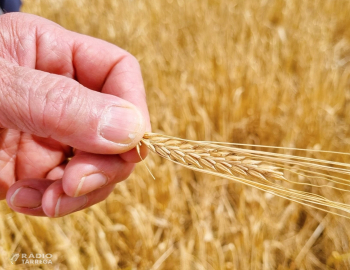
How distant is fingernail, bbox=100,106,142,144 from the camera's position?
2.91 ft

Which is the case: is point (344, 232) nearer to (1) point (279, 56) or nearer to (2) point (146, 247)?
(2) point (146, 247)

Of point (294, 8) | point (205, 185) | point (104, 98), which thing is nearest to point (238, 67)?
point (205, 185)

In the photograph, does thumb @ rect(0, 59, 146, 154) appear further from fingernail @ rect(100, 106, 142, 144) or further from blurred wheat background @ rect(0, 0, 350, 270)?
blurred wheat background @ rect(0, 0, 350, 270)

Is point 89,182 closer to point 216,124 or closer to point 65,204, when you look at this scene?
point 65,204

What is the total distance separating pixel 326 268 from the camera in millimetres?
1343

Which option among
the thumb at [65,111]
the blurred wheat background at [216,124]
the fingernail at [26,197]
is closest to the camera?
the thumb at [65,111]

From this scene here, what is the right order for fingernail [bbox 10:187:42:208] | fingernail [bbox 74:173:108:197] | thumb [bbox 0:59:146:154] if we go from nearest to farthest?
1. thumb [bbox 0:59:146:154]
2. fingernail [bbox 74:173:108:197]
3. fingernail [bbox 10:187:42:208]

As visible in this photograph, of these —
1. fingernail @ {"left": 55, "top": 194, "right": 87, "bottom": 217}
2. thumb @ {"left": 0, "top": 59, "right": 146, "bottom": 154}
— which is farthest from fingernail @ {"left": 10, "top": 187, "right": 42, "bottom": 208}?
thumb @ {"left": 0, "top": 59, "right": 146, "bottom": 154}

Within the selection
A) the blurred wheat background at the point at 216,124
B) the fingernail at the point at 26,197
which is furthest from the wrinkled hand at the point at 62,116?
the blurred wheat background at the point at 216,124

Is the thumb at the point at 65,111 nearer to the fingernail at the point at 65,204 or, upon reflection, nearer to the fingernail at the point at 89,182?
the fingernail at the point at 89,182

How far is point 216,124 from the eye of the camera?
188 centimetres

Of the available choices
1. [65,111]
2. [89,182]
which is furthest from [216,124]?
[65,111]

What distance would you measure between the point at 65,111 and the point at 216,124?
114 cm

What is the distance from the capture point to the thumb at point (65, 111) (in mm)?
861
